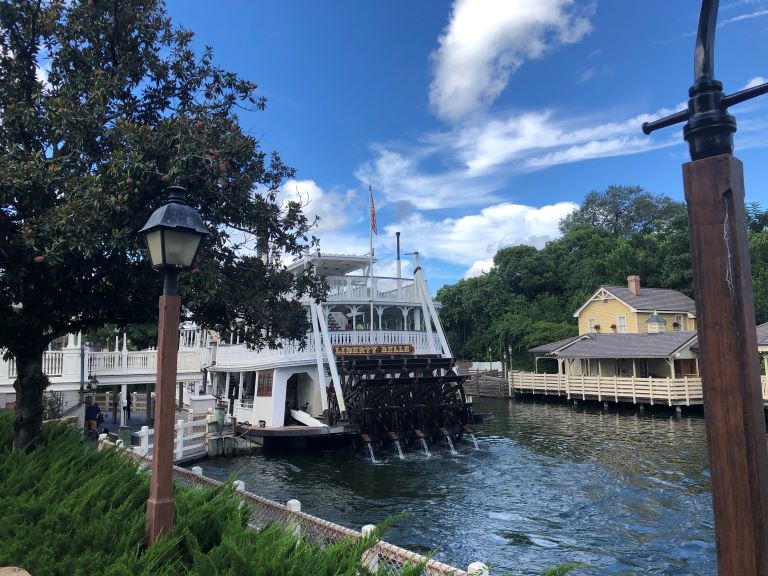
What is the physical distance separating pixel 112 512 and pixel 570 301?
4839cm

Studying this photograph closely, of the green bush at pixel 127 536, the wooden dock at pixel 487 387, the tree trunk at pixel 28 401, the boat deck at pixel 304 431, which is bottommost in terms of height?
the wooden dock at pixel 487 387

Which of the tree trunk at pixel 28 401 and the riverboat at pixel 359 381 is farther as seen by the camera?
the riverboat at pixel 359 381

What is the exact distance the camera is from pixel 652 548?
30.1ft

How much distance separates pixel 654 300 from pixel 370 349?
82.3 feet

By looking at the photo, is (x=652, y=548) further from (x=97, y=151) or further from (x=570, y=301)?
(x=570, y=301)

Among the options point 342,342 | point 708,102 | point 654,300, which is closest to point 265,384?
point 342,342

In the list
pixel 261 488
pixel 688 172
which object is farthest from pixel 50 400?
pixel 688 172

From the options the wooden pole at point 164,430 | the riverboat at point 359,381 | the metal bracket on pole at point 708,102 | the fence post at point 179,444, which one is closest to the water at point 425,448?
the riverboat at point 359,381

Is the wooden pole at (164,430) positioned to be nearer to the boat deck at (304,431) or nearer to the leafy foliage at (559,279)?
the boat deck at (304,431)

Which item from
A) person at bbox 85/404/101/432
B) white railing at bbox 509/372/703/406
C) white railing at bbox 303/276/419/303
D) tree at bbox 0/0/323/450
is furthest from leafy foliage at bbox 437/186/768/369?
tree at bbox 0/0/323/450

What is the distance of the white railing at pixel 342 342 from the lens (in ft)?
63.4

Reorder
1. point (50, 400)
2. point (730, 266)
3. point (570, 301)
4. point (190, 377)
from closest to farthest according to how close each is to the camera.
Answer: point (730, 266) < point (50, 400) < point (190, 377) < point (570, 301)

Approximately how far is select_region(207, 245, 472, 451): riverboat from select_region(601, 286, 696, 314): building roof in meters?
20.5

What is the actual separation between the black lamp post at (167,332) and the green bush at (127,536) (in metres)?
0.18
